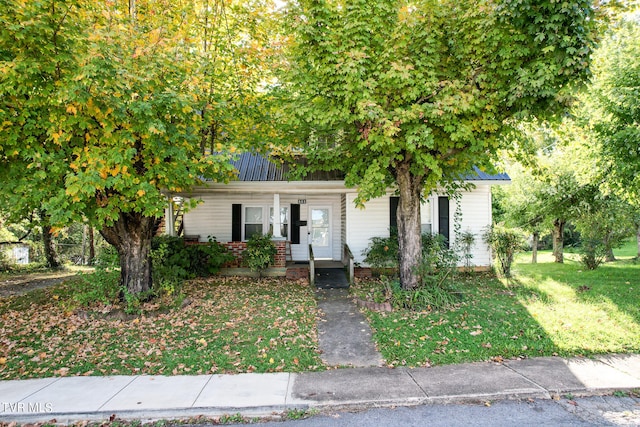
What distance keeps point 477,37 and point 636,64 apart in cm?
659

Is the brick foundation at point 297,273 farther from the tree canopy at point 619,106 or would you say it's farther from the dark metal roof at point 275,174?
the tree canopy at point 619,106

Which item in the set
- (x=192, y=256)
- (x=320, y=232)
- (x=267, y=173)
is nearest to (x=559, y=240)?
(x=320, y=232)

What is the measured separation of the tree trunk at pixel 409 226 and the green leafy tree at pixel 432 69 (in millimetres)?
610

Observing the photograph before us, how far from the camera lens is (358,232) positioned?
39.9 ft

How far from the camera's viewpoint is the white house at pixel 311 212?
11.7 metres

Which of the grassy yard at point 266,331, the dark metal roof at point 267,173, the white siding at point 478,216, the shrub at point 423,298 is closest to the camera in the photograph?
the grassy yard at point 266,331

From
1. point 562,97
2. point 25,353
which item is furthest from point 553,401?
point 25,353

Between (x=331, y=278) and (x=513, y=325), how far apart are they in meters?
5.31

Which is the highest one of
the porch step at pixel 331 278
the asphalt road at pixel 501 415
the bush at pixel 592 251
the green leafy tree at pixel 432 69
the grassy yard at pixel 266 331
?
the green leafy tree at pixel 432 69

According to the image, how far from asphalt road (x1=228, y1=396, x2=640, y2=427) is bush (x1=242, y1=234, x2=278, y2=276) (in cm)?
706

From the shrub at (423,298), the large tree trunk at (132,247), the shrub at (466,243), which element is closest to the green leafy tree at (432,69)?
the shrub at (423,298)

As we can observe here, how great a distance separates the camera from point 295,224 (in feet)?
45.1

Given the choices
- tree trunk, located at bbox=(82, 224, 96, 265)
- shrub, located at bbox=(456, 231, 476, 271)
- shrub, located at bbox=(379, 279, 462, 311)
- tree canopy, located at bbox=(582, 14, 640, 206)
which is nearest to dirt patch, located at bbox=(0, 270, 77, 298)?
tree trunk, located at bbox=(82, 224, 96, 265)

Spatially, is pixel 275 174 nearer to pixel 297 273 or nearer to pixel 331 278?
pixel 297 273
